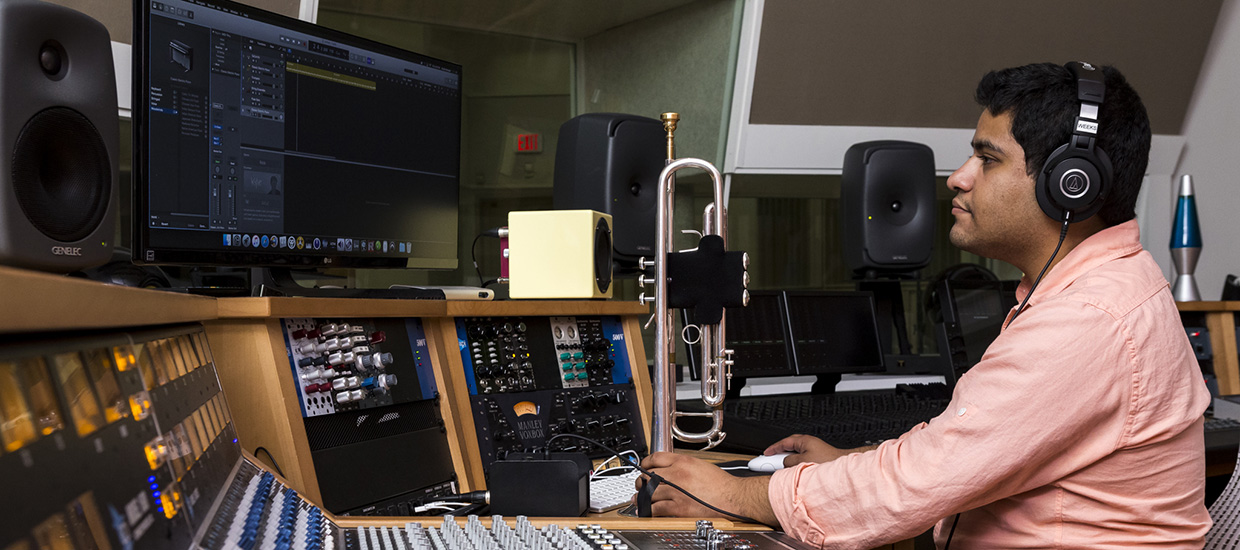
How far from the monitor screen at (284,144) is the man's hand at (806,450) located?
2.32 feet

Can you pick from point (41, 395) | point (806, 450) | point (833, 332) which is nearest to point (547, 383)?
point (806, 450)

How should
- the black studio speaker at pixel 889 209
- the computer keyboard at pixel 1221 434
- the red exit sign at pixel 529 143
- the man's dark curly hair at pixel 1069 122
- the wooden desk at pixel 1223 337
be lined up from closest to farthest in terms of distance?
1. the man's dark curly hair at pixel 1069 122
2. the computer keyboard at pixel 1221 434
3. the wooden desk at pixel 1223 337
4. the black studio speaker at pixel 889 209
5. the red exit sign at pixel 529 143

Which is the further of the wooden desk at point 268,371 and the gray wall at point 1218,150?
the gray wall at point 1218,150

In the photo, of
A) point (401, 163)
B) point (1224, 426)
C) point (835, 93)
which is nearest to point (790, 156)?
point (835, 93)

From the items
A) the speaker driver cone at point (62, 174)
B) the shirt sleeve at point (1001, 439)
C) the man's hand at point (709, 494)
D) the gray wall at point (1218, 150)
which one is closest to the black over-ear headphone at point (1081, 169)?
the shirt sleeve at point (1001, 439)

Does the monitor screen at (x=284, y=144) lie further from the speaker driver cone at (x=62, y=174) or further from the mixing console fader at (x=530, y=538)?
the mixing console fader at (x=530, y=538)

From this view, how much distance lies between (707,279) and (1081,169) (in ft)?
1.78

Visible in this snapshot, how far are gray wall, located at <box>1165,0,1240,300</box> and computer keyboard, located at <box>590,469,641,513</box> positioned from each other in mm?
3883

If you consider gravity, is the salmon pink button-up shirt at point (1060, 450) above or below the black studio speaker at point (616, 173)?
below

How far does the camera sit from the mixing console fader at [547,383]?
5.07 ft

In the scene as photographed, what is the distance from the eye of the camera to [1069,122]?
4.22 ft

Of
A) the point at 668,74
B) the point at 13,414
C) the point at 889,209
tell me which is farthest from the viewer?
the point at 668,74

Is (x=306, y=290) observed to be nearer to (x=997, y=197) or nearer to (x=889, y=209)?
(x=997, y=197)

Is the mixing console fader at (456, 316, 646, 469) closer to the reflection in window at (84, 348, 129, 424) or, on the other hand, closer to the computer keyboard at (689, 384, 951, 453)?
the computer keyboard at (689, 384, 951, 453)
